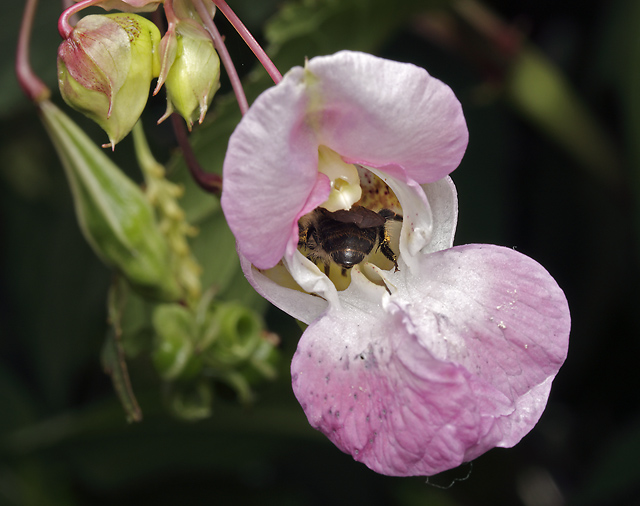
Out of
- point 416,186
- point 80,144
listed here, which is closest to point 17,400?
point 80,144

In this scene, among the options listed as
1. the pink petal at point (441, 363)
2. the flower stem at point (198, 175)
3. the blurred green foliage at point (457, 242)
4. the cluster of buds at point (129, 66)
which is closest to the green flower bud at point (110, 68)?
the cluster of buds at point (129, 66)

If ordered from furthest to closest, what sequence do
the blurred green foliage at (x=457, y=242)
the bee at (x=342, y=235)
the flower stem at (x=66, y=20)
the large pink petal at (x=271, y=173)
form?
1. the blurred green foliage at (x=457, y=242)
2. the bee at (x=342, y=235)
3. the flower stem at (x=66, y=20)
4. the large pink petal at (x=271, y=173)

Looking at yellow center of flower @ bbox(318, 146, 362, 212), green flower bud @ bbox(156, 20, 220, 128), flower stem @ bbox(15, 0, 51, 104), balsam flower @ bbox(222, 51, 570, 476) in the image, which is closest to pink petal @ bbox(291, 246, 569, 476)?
balsam flower @ bbox(222, 51, 570, 476)

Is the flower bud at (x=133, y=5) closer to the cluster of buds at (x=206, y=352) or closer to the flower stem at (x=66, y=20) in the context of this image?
the flower stem at (x=66, y=20)

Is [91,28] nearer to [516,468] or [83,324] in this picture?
[83,324]

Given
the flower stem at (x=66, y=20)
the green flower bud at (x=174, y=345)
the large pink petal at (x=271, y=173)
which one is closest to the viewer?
the large pink petal at (x=271, y=173)

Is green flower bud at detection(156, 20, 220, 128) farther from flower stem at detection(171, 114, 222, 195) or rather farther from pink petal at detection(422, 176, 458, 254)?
pink petal at detection(422, 176, 458, 254)
